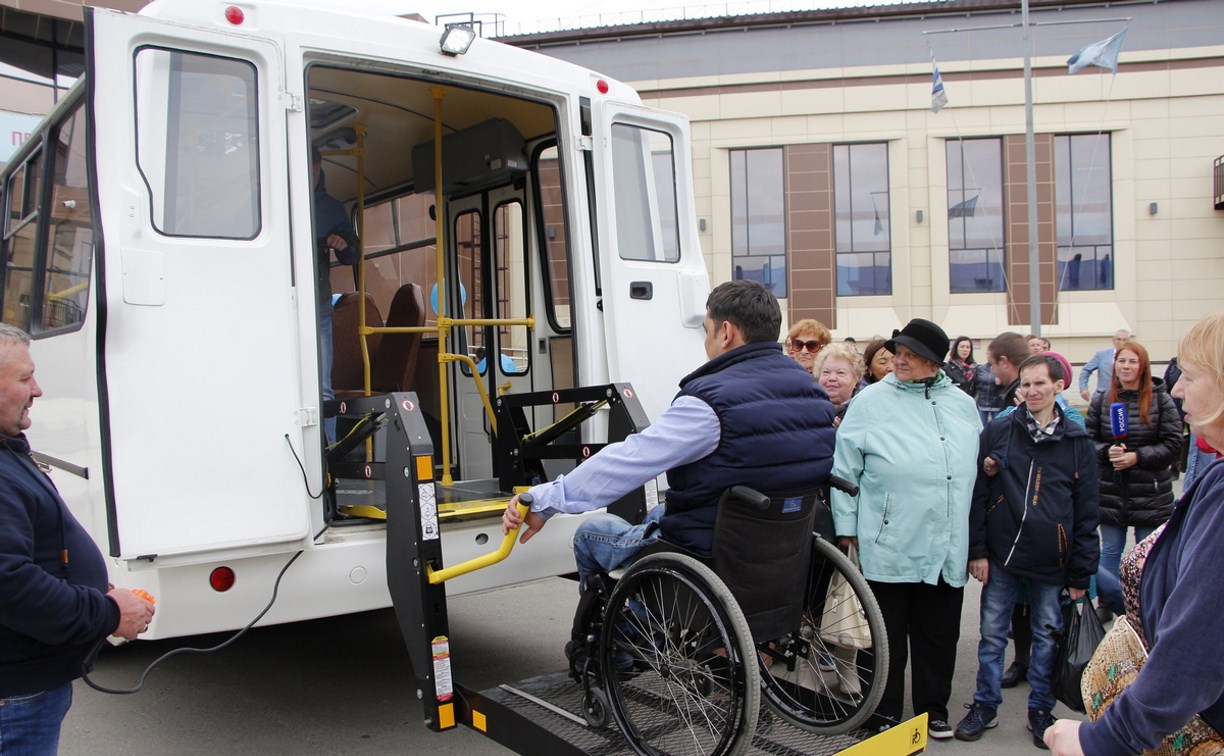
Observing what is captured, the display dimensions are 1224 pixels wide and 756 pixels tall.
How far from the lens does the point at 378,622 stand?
6.42 meters

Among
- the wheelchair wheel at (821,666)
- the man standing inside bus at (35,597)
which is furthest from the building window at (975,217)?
the man standing inside bus at (35,597)

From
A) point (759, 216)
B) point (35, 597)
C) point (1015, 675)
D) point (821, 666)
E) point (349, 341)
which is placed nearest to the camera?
point (35, 597)

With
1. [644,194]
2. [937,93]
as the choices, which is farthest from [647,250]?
[937,93]

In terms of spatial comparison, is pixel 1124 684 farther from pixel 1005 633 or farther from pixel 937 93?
pixel 937 93

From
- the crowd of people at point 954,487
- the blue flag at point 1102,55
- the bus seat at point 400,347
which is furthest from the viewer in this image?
the blue flag at point 1102,55

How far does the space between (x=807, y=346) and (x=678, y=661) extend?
3.41m

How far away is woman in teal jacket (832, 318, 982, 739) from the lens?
401 cm

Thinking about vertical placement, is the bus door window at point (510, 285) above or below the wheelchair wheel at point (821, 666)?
above

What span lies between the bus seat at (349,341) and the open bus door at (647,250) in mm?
2773

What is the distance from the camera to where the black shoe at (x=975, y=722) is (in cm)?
421

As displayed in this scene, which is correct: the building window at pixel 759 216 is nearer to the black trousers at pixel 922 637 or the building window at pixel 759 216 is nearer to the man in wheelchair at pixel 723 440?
the black trousers at pixel 922 637

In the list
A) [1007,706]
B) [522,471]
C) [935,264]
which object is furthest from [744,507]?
[935,264]

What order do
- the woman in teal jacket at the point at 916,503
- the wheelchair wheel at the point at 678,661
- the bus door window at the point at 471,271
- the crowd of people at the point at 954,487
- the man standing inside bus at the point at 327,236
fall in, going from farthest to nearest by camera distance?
the bus door window at the point at 471,271 → the man standing inside bus at the point at 327,236 → the woman in teal jacket at the point at 916,503 → the wheelchair wheel at the point at 678,661 → the crowd of people at the point at 954,487

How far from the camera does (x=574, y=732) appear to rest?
10.5 feet
